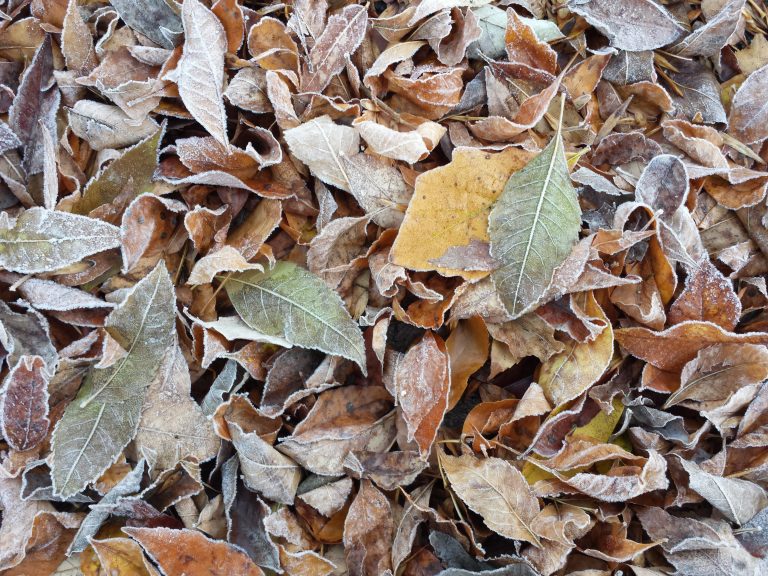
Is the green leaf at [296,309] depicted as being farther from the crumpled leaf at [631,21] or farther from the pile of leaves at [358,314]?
the crumpled leaf at [631,21]

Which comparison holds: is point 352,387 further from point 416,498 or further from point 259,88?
point 259,88

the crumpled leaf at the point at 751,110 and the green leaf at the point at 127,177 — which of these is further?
the crumpled leaf at the point at 751,110

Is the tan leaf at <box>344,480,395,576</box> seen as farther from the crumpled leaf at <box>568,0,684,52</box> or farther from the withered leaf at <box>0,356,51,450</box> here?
the crumpled leaf at <box>568,0,684,52</box>

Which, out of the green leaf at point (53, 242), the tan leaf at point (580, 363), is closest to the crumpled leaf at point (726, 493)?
the tan leaf at point (580, 363)

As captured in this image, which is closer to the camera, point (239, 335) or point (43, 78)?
point (239, 335)

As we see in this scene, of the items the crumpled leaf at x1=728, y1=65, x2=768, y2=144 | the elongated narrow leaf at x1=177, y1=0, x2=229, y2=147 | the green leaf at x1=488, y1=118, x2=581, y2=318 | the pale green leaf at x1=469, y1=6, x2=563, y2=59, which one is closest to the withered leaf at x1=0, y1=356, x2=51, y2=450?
the elongated narrow leaf at x1=177, y1=0, x2=229, y2=147

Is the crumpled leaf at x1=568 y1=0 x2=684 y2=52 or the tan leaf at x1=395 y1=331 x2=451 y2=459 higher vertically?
the crumpled leaf at x1=568 y1=0 x2=684 y2=52

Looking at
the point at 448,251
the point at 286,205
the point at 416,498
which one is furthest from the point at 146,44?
the point at 416,498
